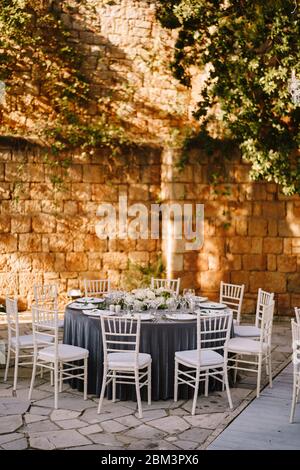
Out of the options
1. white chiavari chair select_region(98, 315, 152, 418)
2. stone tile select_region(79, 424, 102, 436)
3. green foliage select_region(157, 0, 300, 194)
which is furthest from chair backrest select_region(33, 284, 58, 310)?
green foliage select_region(157, 0, 300, 194)

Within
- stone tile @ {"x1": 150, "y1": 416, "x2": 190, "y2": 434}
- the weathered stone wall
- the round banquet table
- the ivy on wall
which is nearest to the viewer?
stone tile @ {"x1": 150, "y1": 416, "x2": 190, "y2": 434}

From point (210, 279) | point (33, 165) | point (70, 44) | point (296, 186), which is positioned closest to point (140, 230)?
point (210, 279)

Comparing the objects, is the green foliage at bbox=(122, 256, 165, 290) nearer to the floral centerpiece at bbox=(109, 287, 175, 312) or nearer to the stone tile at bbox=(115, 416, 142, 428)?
the floral centerpiece at bbox=(109, 287, 175, 312)

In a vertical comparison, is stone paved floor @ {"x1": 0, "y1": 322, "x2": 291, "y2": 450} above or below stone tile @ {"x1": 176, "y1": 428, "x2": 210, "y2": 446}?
above

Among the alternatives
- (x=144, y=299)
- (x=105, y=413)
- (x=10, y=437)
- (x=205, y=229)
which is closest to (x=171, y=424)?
(x=105, y=413)

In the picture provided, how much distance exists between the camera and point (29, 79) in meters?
10.1

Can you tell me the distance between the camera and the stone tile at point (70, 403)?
5379 mm

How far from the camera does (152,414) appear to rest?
17.1ft

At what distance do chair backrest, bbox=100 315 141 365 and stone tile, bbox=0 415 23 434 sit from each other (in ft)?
2.88

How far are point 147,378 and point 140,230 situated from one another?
4.72 meters

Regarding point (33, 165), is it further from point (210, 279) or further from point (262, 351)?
point (262, 351)

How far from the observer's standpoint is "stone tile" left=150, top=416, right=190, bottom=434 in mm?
4791

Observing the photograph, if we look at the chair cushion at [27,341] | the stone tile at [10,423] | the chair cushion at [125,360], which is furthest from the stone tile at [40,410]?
the chair cushion at [27,341]

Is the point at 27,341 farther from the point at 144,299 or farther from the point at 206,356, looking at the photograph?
the point at 206,356
